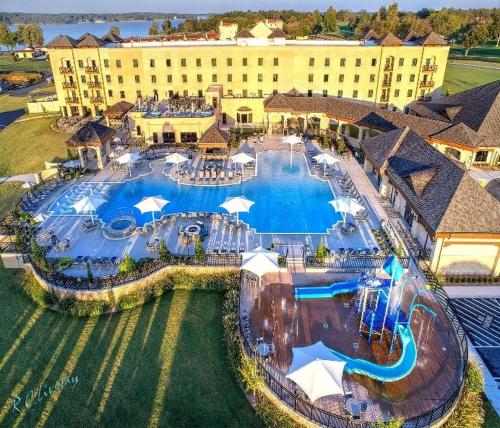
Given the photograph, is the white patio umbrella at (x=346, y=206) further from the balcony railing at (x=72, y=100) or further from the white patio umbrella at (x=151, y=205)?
the balcony railing at (x=72, y=100)

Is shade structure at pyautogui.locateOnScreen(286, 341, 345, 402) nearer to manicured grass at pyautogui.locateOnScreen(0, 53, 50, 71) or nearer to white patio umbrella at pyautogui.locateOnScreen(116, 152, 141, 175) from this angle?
white patio umbrella at pyautogui.locateOnScreen(116, 152, 141, 175)

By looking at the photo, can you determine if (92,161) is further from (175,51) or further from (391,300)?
(391,300)

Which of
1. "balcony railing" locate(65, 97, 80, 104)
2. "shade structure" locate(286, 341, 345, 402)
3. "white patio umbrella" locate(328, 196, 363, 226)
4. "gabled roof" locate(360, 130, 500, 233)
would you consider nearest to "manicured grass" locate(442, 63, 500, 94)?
"gabled roof" locate(360, 130, 500, 233)

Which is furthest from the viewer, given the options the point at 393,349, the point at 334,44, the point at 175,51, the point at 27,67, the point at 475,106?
the point at 27,67

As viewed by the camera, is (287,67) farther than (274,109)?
Yes

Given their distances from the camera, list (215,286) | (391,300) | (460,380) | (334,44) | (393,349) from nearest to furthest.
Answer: (460,380) < (393,349) < (391,300) < (215,286) < (334,44)

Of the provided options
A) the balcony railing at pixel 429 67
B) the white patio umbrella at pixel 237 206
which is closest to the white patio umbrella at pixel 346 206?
the white patio umbrella at pixel 237 206

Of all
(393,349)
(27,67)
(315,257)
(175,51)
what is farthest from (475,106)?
(27,67)
